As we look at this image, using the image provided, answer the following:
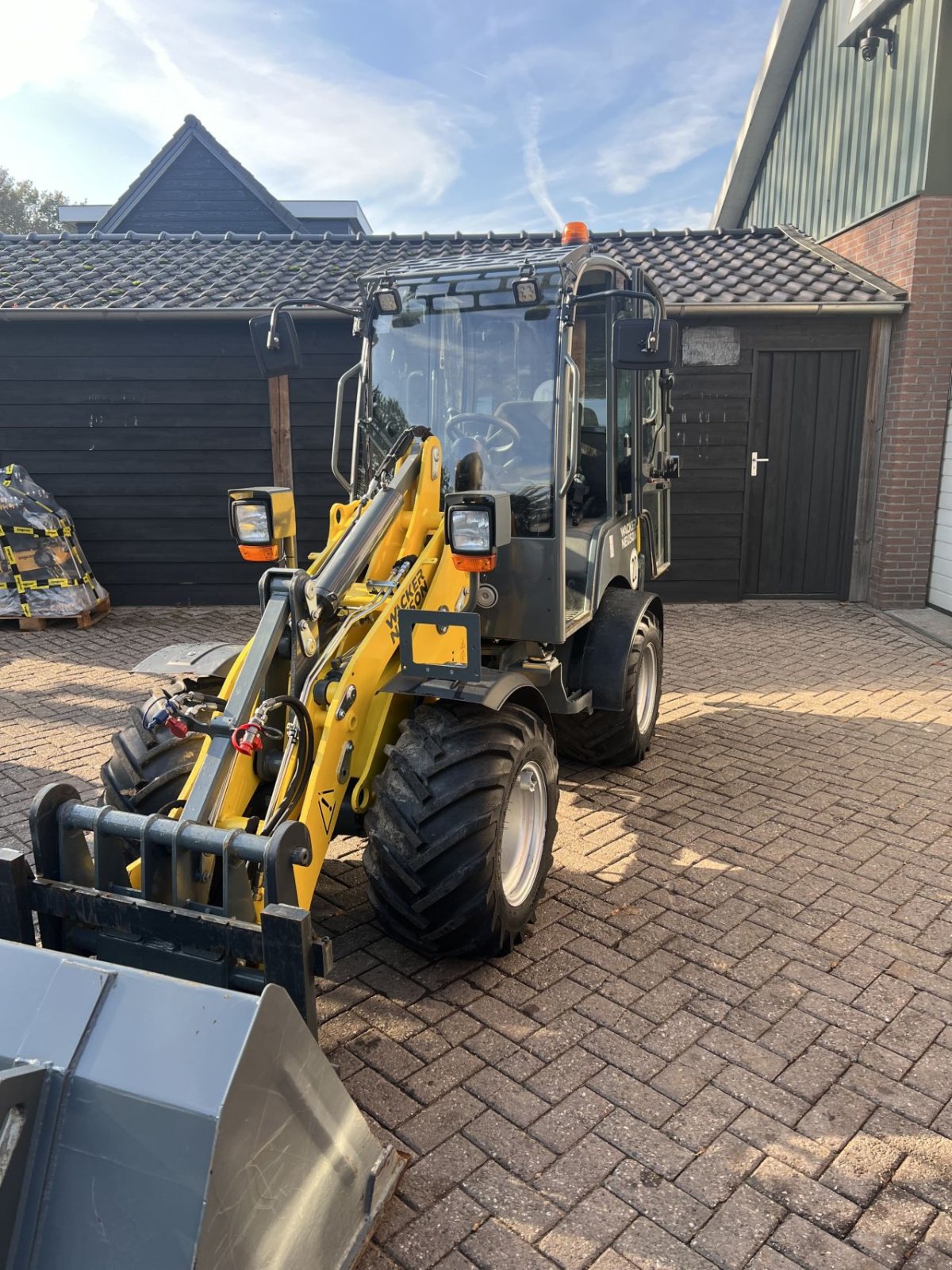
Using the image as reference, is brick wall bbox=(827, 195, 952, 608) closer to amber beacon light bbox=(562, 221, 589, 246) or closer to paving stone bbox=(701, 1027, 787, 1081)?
amber beacon light bbox=(562, 221, 589, 246)

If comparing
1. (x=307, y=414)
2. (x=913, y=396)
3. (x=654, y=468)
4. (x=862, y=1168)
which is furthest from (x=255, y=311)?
(x=862, y=1168)

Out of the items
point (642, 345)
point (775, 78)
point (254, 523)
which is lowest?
point (254, 523)

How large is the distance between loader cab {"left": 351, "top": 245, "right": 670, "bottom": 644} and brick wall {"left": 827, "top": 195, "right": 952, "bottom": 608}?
5642 mm

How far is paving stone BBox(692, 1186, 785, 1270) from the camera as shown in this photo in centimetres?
232

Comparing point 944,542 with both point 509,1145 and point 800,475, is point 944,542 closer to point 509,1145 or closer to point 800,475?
point 800,475

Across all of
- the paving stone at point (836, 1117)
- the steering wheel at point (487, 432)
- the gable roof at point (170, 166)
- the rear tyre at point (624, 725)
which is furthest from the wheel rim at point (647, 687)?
the gable roof at point (170, 166)

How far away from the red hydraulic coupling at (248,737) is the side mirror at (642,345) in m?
2.17

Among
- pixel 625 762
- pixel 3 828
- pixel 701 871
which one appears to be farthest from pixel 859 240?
pixel 3 828

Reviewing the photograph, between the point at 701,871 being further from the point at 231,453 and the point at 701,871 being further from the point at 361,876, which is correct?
the point at 231,453

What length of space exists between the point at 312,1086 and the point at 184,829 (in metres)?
0.77

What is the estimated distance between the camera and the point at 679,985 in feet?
11.2

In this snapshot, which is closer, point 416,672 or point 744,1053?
point 744,1053

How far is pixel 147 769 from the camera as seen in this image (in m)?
3.53

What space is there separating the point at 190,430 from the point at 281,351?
5.73 metres
